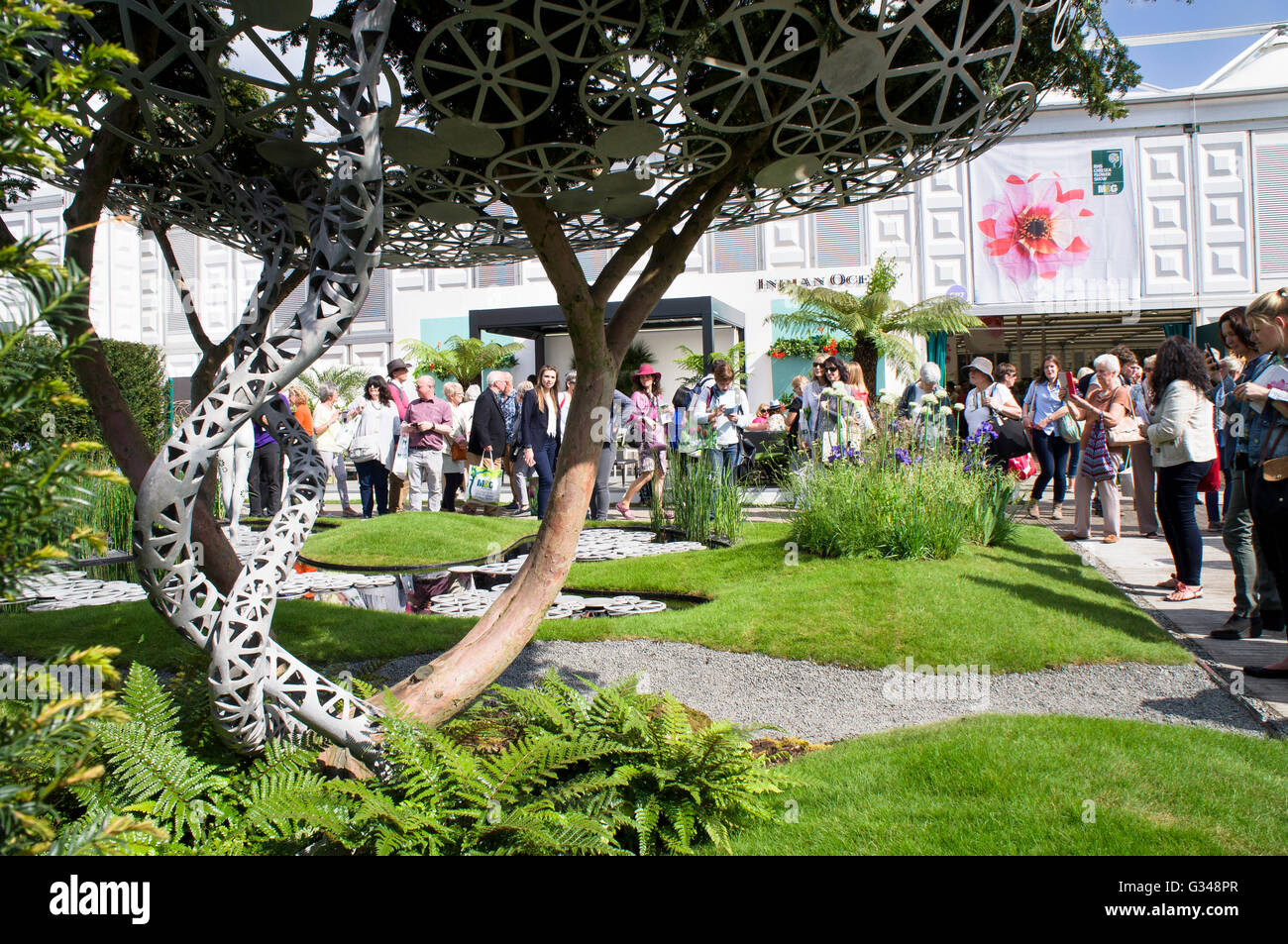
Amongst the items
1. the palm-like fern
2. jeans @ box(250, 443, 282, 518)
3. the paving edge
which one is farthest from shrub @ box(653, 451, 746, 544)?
the palm-like fern

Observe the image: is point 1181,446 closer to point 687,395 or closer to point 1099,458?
point 1099,458

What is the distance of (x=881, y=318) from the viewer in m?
21.2

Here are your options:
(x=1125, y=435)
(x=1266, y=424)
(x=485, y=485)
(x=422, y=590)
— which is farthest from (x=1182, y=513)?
(x=485, y=485)

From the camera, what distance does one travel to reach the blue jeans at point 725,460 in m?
9.34

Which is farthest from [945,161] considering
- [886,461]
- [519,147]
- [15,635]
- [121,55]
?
[15,635]

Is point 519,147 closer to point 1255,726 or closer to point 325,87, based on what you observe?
point 325,87

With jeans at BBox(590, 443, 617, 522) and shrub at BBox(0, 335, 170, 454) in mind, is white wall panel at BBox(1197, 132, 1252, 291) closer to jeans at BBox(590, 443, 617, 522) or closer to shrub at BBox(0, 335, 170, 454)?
jeans at BBox(590, 443, 617, 522)

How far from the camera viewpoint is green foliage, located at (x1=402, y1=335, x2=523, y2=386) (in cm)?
2381

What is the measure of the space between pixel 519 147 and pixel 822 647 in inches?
134

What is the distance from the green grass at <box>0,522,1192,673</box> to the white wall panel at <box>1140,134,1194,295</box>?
1681cm

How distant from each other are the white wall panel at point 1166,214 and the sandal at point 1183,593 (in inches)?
670

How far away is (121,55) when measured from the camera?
1452 millimetres

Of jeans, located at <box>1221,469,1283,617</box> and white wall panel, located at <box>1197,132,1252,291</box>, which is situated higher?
white wall panel, located at <box>1197,132,1252,291</box>

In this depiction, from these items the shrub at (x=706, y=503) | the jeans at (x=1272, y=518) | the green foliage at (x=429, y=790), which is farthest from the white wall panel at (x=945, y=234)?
the green foliage at (x=429, y=790)
